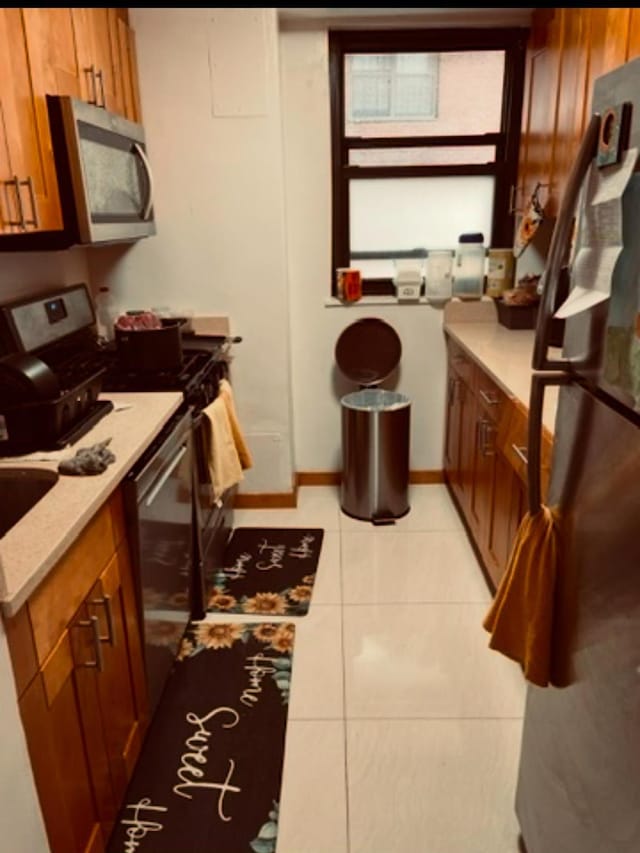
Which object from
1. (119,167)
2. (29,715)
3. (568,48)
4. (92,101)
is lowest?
(29,715)

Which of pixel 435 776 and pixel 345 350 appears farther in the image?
pixel 345 350

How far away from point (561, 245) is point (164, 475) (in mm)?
1292

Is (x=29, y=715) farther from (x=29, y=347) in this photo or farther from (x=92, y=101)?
(x=92, y=101)

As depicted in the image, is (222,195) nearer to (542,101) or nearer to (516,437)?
(542,101)

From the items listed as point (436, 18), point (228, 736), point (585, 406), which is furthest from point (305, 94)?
point (228, 736)

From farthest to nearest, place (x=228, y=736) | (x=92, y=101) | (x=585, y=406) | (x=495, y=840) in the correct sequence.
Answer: (x=92, y=101)
(x=228, y=736)
(x=495, y=840)
(x=585, y=406)

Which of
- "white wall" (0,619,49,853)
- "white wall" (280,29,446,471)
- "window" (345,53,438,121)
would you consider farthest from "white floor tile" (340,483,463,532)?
"white wall" (0,619,49,853)

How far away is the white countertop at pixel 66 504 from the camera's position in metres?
1.14

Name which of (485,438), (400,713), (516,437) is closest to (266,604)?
(400,713)

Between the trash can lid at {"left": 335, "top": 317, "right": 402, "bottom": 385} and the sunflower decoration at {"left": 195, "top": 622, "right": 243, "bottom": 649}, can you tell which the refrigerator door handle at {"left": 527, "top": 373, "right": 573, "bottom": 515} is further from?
the trash can lid at {"left": 335, "top": 317, "right": 402, "bottom": 385}

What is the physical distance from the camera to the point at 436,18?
3033 mm

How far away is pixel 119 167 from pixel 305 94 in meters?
1.17

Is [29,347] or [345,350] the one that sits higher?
[29,347]

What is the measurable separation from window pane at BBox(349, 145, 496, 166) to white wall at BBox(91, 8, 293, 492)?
20.7 inches
